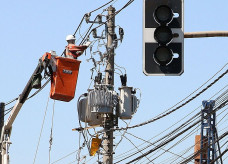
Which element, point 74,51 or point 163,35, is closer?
point 163,35

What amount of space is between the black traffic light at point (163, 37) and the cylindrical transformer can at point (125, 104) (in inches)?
614

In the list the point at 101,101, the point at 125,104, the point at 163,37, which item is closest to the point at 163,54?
the point at 163,37

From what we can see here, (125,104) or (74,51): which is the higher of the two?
(74,51)

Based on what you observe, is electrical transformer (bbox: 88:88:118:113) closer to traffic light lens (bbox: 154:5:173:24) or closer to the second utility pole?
the second utility pole

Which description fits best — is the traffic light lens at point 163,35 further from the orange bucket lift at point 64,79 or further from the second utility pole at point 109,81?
the second utility pole at point 109,81

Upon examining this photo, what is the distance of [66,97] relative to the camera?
2059cm

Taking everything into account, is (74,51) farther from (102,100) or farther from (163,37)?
(163,37)

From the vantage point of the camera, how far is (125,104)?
29.1 m

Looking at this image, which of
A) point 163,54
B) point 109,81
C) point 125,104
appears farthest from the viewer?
point 109,81

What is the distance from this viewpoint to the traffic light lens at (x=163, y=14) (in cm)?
1340

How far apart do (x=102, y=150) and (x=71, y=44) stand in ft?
25.2

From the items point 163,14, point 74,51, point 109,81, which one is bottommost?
point 109,81

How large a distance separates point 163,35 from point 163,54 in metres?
0.32

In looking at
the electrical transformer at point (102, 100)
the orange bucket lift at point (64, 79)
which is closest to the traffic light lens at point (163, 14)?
the orange bucket lift at point (64, 79)
